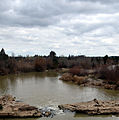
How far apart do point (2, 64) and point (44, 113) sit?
38.9 m

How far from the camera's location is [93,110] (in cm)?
1902

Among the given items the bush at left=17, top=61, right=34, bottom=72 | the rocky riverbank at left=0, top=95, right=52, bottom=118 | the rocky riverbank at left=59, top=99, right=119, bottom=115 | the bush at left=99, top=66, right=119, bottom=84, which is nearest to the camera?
the rocky riverbank at left=0, top=95, right=52, bottom=118

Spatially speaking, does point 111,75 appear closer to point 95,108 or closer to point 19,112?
point 95,108

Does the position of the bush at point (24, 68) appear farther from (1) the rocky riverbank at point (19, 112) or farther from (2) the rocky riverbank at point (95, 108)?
(2) the rocky riverbank at point (95, 108)

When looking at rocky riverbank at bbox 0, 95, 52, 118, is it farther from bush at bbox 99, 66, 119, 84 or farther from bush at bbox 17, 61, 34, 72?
bush at bbox 17, 61, 34, 72

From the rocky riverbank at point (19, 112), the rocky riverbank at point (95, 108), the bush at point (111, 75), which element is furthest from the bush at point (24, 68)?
the rocky riverbank at point (95, 108)

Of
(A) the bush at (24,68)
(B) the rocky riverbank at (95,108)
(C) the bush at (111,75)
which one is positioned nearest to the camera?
(B) the rocky riverbank at (95,108)

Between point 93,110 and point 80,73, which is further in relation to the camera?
point 80,73

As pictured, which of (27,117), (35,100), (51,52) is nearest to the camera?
(27,117)

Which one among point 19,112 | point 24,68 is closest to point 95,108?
point 19,112

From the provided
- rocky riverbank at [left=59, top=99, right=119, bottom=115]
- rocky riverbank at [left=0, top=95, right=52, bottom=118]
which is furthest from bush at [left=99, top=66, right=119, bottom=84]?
rocky riverbank at [left=0, top=95, right=52, bottom=118]

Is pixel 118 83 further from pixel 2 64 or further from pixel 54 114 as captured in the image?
pixel 2 64

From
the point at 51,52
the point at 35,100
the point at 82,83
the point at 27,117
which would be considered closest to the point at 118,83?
the point at 82,83

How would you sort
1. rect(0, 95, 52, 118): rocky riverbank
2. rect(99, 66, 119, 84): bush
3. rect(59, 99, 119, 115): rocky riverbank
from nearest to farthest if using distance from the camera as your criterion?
rect(0, 95, 52, 118): rocky riverbank < rect(59, 99, 119, 115): rocky riverbank < rect(99, 66, 119, 84): bush
